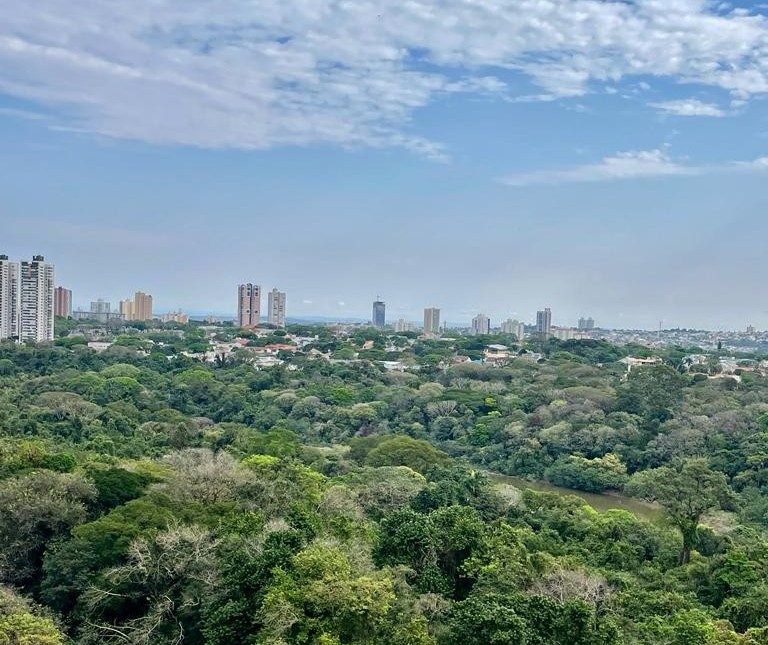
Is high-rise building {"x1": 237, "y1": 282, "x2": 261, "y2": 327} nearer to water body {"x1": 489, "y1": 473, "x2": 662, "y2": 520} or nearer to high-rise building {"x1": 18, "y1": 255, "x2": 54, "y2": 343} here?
high-rise building {"x1": 18, "y1": 255, "x2": 54, "y2": 343}

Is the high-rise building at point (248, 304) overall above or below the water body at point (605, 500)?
above

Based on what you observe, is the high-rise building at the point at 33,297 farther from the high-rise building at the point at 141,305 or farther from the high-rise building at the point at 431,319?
the high-rise building at the point at 431,319

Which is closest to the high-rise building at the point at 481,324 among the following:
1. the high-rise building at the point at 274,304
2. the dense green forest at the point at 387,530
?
the high-rise building at the point at 274,304

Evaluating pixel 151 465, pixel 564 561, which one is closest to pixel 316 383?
pixel 151 465

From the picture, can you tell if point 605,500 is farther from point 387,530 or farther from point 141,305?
point 141,305

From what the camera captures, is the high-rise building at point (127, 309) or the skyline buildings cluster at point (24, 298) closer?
the skyline buildings cluster at point (24, 298)

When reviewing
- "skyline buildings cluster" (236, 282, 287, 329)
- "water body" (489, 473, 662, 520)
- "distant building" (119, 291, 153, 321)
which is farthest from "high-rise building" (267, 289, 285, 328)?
"water body" (489, 473, 662, 520)
